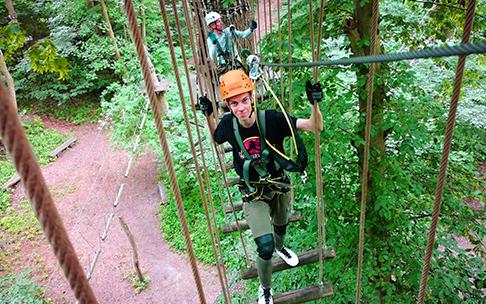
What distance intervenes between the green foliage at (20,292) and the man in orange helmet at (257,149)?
4.09 meters

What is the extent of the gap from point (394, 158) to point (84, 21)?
8267mm

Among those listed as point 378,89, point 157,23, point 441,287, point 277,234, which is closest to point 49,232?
point 277,234

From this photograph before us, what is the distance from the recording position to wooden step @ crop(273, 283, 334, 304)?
5.56 ft

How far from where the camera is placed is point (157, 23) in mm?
8531

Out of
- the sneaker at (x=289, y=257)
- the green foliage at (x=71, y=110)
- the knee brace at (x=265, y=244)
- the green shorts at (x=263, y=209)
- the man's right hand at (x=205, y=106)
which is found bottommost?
the green foliage at (x=71, y=110)

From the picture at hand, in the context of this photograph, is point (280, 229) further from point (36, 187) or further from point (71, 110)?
point (71, 110)

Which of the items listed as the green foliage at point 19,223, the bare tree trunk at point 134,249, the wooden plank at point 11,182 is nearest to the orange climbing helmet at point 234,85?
the bare tree trunk at point 134,249

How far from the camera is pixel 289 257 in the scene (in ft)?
6.21

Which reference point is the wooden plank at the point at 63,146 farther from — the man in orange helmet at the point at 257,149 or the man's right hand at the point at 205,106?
Answer: the man in orange helmet at the point at 257,149

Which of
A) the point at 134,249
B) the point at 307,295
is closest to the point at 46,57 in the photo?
the point at 307,295

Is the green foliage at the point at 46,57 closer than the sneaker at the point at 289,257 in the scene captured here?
No

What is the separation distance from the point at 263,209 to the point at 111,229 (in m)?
5.40

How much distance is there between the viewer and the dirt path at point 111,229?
5363 mm

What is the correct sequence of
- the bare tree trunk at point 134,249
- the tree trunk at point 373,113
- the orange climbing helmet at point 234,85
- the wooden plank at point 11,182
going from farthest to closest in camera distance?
the wooden plank at point 11,182 < the bare tree trunk at point 134,249 < the tree trunk at point 373,113 < the orange climbing helmet at point 234,85
